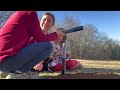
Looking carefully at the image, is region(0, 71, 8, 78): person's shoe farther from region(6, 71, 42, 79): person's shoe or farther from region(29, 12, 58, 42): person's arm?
region(29, 12, 58, 42): person's arm

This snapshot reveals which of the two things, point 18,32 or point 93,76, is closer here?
point 18,32

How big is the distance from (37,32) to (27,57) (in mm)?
252

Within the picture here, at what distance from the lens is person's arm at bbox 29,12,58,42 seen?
2.94 metres

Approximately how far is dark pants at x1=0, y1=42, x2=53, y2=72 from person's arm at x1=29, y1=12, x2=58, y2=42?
5cm

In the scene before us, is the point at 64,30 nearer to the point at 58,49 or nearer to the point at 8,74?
the point at 58,49

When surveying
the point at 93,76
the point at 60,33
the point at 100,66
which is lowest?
the point at 93,76

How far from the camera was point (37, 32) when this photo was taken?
2986 millimetres

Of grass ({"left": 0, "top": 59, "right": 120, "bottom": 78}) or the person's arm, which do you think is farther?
the person's arm

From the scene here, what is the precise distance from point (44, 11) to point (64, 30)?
0.34 m

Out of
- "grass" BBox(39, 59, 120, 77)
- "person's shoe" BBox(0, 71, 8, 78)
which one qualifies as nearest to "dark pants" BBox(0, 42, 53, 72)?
"person's shoe" BBox(0, 71, 8, 78)

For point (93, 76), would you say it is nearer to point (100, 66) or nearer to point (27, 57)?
point (100, 66)

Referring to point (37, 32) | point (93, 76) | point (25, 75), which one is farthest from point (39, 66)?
point (93, 76)

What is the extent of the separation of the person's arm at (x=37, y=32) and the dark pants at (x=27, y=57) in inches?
1.9
